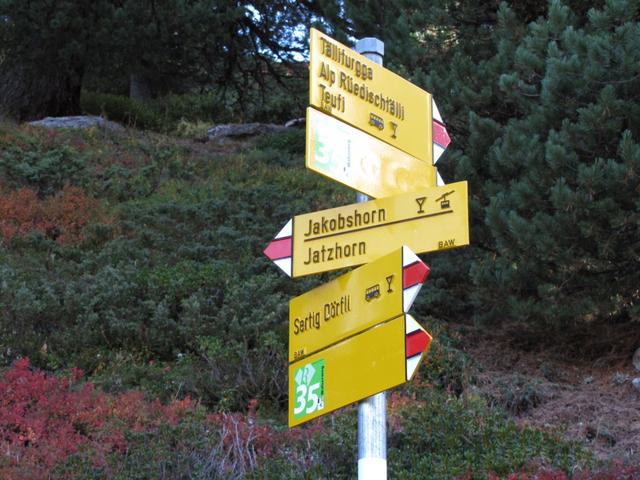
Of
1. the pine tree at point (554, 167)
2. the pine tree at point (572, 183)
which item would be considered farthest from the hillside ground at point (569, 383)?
the pine tree at point (572, 183)

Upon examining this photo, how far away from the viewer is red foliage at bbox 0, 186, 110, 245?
37.1ft

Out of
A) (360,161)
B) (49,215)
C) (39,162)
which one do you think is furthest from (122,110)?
(360,161)

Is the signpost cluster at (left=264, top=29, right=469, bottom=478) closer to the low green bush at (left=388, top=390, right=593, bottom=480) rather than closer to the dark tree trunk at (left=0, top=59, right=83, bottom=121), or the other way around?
the low green bush at (left=388, top=390, right=593, bottom=480)

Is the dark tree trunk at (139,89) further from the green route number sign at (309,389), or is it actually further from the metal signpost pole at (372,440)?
the metal signpost pole at (372,440)

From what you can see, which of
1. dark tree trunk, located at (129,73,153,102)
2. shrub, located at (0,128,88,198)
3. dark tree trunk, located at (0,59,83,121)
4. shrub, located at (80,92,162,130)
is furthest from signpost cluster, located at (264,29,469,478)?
dark tree trunk, located at (129,73,153,102)

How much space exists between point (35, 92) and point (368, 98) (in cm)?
1372

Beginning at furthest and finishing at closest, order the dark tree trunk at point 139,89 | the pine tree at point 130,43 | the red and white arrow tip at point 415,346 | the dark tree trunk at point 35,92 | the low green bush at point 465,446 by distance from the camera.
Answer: the dark tree trunk at point 139,89, the dark tree trunk at point 35,92, the pine tree at point 130,43, the low green bush at point 465,446, the red and white arrow tip at point 415,346

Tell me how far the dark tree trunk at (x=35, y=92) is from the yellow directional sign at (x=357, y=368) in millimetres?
13252

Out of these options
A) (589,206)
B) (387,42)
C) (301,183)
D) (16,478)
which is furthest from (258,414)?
(301,183)

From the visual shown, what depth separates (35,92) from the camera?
17156mm

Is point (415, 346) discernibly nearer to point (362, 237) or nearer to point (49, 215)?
point (362, 237)

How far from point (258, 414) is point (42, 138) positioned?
27.9 ft

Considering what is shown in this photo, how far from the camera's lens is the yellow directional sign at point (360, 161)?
419 centimetres

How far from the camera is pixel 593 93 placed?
27.3ft
